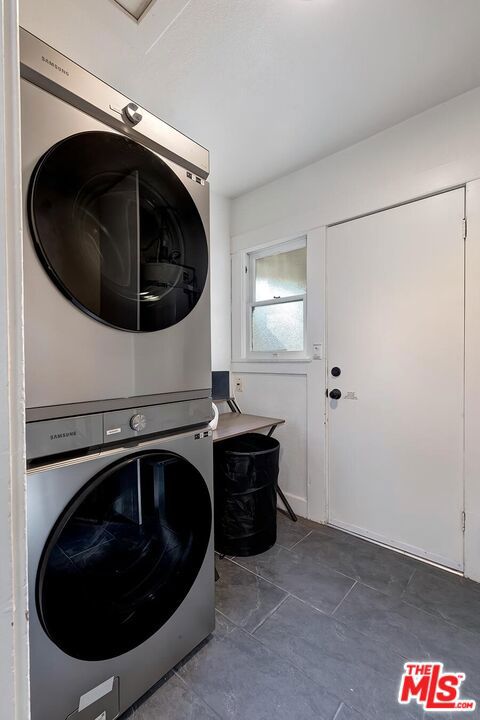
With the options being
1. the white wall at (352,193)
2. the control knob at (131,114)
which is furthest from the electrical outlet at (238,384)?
the control knob at (131,114)

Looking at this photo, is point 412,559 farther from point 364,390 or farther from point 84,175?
point 84,175

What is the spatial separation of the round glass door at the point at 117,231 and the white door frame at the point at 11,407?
0.41 m

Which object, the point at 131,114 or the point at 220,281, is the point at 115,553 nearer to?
the point at 131,114

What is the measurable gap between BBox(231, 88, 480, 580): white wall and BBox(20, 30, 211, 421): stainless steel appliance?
1210 millimetres

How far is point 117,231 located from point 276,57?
1.18 m

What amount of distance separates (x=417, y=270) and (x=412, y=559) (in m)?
1.65

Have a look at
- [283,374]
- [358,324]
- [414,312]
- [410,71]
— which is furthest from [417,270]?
[283,374]

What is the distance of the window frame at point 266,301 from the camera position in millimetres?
2316

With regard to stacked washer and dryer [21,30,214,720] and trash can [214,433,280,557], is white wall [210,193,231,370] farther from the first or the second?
stacked washer and dryer [21,30,214,720]

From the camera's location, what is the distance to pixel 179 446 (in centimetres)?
106

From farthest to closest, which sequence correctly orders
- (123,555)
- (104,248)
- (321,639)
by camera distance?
(321,639) < (123,555) < (104,248)

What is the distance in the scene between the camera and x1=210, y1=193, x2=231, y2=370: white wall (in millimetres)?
2537

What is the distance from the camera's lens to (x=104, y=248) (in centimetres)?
88

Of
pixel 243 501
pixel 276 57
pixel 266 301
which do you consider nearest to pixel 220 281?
pixel 266 301
